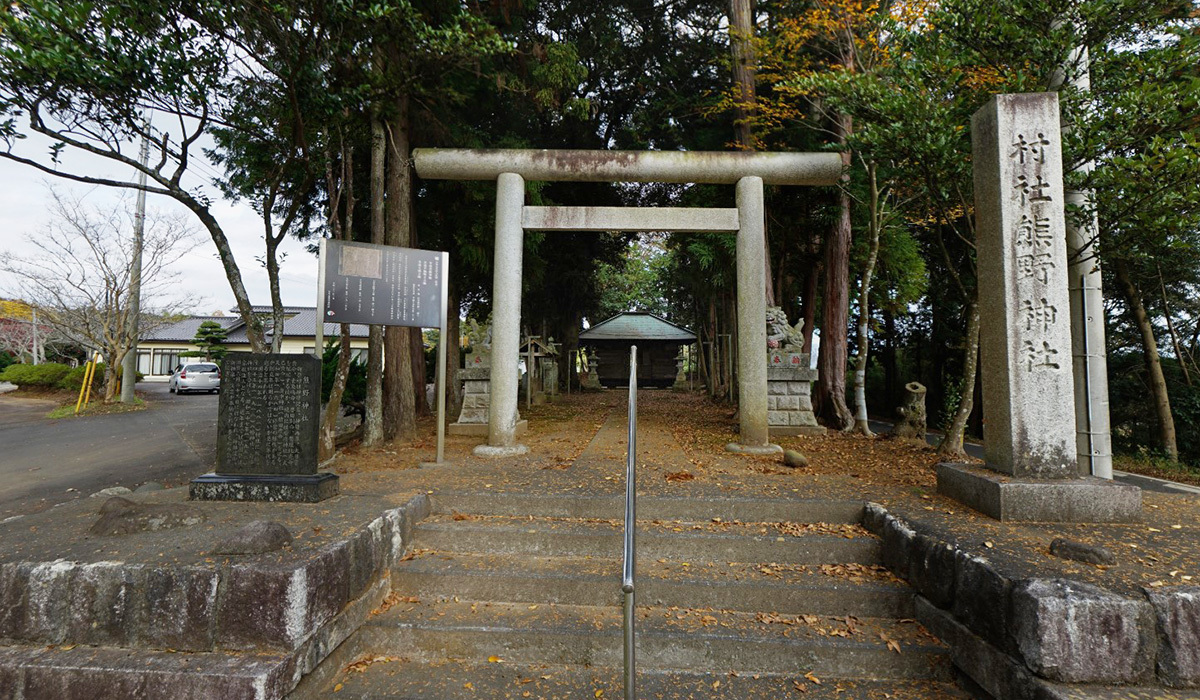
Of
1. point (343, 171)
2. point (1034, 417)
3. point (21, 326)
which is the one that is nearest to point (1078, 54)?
point (1034, 417)

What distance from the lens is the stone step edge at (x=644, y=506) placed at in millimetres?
3912

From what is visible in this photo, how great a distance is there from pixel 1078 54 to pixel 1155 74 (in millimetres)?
552

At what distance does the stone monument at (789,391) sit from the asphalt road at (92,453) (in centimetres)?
824

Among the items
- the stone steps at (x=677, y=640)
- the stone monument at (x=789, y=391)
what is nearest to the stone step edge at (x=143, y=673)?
the stone steps at (x=677, y=640)

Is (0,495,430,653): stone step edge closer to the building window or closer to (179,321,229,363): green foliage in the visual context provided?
(179,321,229,363): green foliage

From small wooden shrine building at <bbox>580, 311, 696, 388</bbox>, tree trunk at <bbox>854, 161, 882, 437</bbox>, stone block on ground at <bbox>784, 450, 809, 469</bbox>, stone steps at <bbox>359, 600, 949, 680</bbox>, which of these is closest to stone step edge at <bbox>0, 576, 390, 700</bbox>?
stone steps at <bbox>359, 600, 949, 680</bbox>

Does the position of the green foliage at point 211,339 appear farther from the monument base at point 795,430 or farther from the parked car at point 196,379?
the monument base at point 795,430

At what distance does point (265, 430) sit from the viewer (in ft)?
13.0

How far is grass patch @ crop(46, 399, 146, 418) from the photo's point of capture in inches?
537

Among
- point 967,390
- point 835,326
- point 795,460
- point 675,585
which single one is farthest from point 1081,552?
point 835,326

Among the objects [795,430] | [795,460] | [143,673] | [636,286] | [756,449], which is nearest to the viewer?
[143,673]

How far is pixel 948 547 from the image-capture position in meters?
2.86

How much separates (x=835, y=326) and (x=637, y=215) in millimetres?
4946

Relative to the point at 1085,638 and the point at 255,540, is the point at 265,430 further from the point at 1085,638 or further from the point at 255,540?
the point at 1085,638
